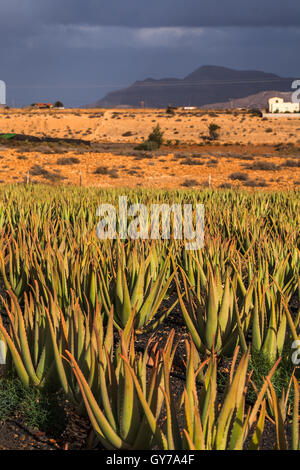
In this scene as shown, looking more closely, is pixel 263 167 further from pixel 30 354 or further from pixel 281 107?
pixel 281 107

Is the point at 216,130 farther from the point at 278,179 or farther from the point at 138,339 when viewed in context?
the point at 138,339

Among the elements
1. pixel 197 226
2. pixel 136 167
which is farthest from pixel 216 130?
pixel 197 226

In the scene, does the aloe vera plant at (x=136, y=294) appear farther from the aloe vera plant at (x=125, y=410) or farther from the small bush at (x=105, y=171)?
the small bush at (x=105, y=171)

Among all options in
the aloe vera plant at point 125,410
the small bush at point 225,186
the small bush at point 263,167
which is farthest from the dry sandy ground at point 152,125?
the aloe vera plant at point 125,410

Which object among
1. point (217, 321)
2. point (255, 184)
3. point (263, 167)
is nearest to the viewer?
point (217, 321)

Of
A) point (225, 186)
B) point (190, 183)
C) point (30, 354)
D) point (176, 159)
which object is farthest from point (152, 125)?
A: point (30, 354)

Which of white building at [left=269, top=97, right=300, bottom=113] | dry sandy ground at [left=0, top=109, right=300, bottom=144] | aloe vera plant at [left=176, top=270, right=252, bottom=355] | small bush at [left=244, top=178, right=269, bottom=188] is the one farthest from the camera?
white building at [left=269, top=97, right=300, bottom=113]

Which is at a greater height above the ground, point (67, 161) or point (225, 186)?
point (67, 161)

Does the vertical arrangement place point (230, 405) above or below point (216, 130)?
below

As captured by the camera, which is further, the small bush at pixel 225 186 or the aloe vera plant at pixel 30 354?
the small bush at pixel 225 186

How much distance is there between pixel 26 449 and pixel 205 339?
150cm

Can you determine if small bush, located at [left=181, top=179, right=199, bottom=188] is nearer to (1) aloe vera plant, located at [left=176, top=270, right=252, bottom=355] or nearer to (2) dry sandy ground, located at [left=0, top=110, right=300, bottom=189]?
(2) dry sandy ground, located at [left=0, top=110, right=300, bottom=189]

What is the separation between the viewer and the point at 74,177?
74.9 feet

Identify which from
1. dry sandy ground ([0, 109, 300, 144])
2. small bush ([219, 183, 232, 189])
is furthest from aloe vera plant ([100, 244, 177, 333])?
dry sandy ground ([0, 109, 300, 144])
